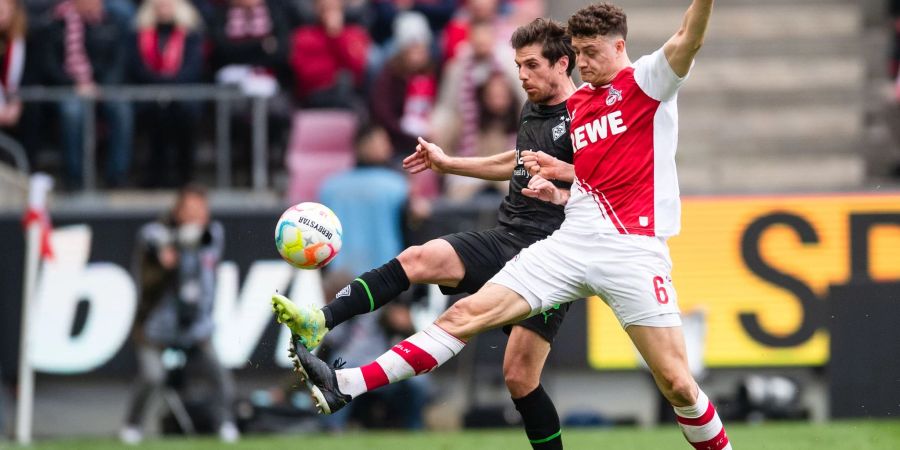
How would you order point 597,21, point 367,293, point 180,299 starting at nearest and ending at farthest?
point 597,21, point 367,293, point 180,299

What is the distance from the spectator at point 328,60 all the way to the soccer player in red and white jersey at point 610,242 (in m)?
7.04

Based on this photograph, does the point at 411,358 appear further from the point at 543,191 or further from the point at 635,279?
the point at 635,279

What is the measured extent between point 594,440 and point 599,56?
5159 millimetres

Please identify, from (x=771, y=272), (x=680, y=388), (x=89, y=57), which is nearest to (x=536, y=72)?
(x=680, y=388)

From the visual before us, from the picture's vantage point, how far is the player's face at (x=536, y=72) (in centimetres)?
820

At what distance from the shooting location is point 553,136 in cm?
825

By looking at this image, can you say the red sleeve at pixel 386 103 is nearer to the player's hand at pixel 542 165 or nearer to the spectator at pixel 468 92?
the spectator at pixel 468 92

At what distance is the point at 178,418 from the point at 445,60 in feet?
14.3

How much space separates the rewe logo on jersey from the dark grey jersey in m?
0.36

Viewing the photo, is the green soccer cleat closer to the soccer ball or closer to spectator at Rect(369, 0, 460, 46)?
the soccer ball

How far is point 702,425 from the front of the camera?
7926mm

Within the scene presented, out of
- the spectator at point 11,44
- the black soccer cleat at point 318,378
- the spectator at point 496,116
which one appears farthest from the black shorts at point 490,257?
the spectator at point 11,44

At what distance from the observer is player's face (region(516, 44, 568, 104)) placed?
8203 millimetres

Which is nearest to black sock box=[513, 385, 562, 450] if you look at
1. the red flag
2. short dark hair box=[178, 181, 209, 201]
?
short dark hair box=[178, 181, 209, 201]
